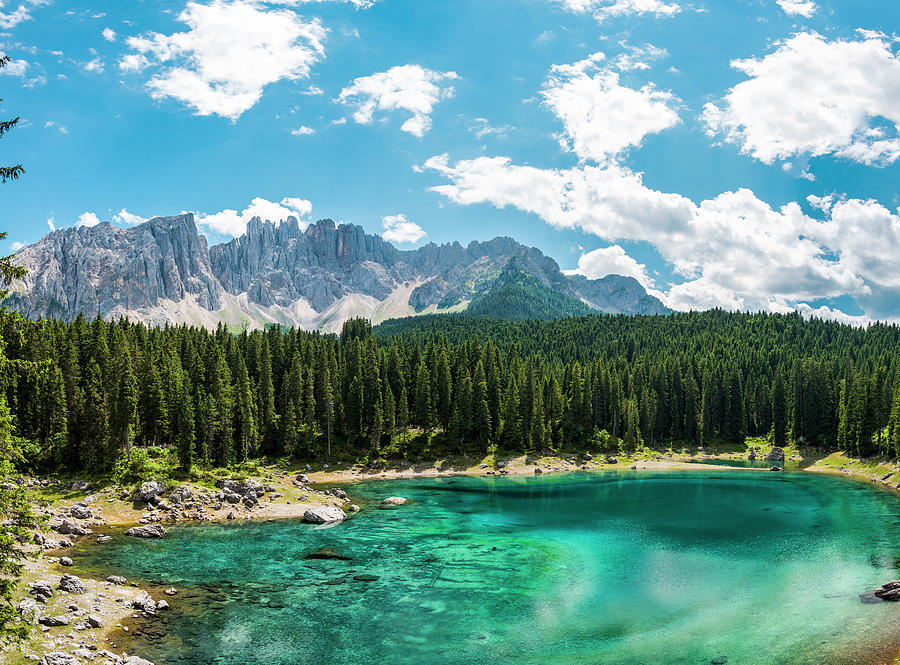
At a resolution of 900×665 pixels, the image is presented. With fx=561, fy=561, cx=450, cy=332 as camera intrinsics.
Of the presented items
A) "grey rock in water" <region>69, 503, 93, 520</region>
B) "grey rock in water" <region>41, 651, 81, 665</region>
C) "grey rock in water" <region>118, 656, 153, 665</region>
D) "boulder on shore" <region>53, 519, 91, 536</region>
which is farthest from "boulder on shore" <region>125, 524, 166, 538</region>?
"grey rock in water" <region>118, 656, 153, 665</region>

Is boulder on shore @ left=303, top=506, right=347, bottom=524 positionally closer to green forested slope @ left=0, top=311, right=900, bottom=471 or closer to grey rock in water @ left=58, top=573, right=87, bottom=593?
green forested slope @ left=0, top=311, right=900, bottom=471

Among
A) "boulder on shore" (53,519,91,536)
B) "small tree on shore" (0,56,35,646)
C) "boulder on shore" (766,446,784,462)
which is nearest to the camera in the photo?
"small tree on shore" (0,56,35,646)

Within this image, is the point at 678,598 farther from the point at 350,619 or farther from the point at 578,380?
the point at 578,380

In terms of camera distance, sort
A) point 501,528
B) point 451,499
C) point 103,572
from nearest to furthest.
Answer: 1. point 103,572
2. point 501,528
3. point 451,499

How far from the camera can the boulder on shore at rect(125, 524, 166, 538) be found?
5531 cm

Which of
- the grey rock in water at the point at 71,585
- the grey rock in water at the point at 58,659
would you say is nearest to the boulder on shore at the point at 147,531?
the grey rock in water at the point at 71,585

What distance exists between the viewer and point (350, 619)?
36281mm

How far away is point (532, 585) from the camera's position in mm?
44188

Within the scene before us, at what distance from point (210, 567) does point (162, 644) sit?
1551 cm

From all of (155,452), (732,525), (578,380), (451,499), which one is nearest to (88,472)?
(155,452)

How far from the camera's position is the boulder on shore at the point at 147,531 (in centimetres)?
5531

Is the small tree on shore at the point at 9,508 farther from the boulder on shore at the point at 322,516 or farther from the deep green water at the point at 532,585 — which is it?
the boulder on shore at the point at 322,516

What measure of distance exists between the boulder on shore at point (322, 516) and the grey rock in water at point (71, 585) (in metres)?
29.1

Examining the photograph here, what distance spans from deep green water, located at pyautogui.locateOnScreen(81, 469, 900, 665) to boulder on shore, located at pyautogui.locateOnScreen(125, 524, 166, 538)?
1733 millimetres
